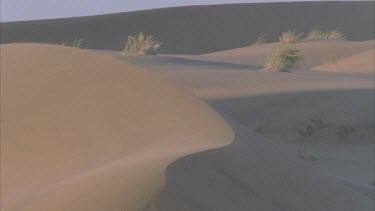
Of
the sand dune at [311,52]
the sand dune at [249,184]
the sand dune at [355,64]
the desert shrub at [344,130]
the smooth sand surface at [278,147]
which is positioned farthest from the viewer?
the sand dune at [311,52]

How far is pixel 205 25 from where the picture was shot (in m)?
70.0

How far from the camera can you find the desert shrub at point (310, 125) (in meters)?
18.0

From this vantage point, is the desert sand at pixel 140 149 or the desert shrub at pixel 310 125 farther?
the desert shrub at pixel 310 125

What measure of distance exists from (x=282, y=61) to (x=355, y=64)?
7.03 metres

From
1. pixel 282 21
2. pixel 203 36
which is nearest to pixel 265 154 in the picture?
pixel 203 36

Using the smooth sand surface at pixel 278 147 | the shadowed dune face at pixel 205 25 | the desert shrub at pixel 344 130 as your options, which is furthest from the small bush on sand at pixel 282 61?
the shadowed dune face at pixel 205 25

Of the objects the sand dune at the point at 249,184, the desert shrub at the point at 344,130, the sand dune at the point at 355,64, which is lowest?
the sand dune at the point at 355,64

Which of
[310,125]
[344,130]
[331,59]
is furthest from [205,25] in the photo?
[310,125]

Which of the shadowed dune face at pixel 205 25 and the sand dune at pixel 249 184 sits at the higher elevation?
the sand dune at pixel 249 184

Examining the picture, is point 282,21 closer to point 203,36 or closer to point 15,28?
point 203,36

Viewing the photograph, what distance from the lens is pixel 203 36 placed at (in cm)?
6769

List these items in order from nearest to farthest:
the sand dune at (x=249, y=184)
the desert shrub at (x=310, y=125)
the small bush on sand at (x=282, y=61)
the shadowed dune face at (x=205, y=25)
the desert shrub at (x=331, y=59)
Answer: the sand dune at (x=249, y=184) < the desert shrub at (x=310, y=125) < the small bush on sand at (x=282, y=61) < the desert shrub at (x=331, y=59) < the shadowed dune face at (x=205, y=25)

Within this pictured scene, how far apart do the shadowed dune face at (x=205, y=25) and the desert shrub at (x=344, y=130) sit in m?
38.0

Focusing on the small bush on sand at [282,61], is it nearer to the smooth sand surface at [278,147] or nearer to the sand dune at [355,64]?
the smooth sand surface at [278,147]
